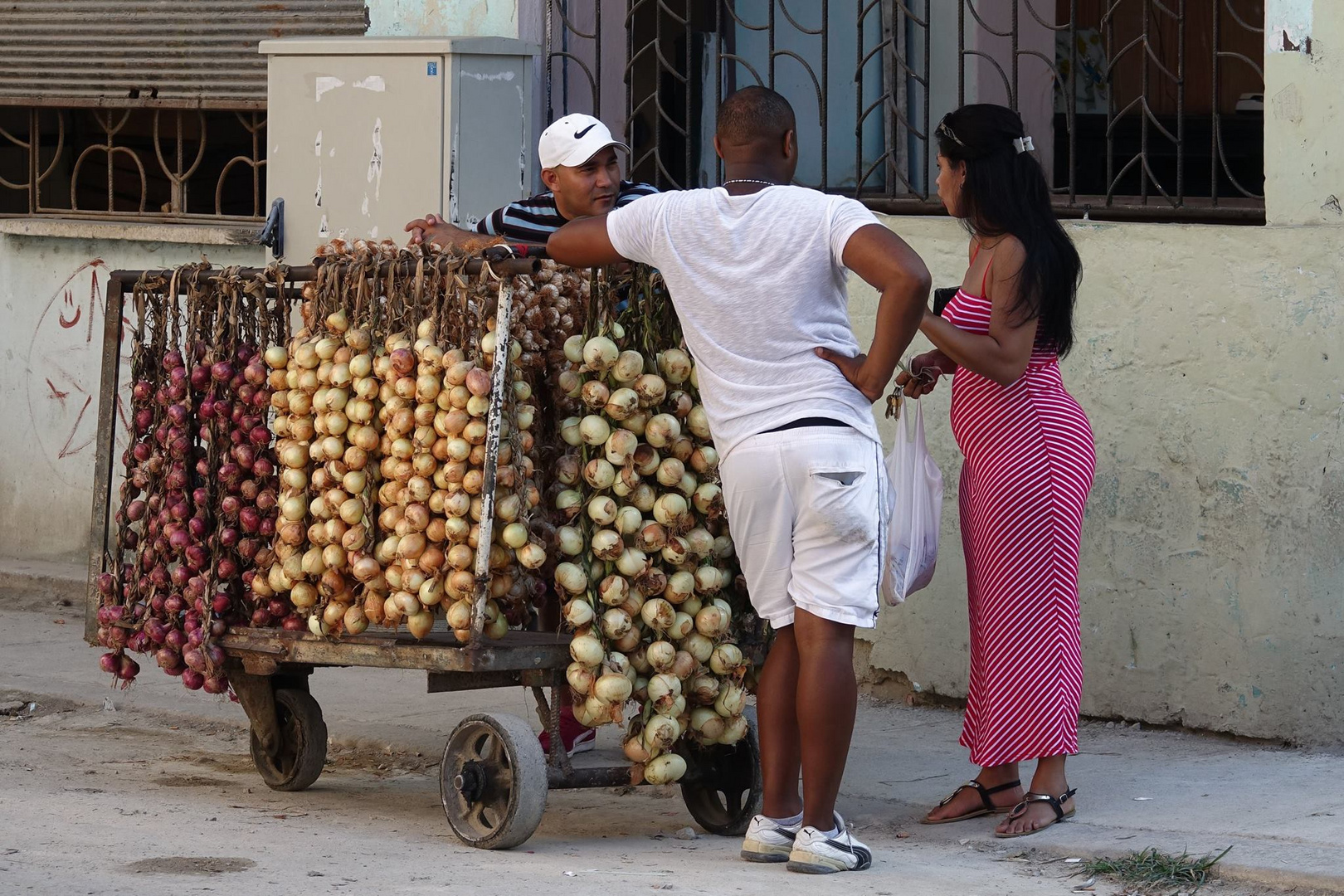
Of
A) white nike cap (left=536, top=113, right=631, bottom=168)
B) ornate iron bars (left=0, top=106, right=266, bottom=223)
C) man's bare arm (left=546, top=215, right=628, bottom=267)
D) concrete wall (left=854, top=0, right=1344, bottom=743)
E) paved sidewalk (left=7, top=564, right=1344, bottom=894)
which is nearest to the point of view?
man's bare arm (left=546, top=215, right=628, bottom=267)

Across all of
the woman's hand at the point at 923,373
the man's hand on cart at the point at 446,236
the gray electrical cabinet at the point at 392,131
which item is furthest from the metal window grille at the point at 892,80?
the man's hand on cart at the point at 446,236

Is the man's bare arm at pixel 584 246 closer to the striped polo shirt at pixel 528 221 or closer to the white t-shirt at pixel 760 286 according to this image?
the white t-shirt at pixel 760 286

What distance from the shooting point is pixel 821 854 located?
3.92 m

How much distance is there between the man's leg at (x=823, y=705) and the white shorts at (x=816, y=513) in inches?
2.2

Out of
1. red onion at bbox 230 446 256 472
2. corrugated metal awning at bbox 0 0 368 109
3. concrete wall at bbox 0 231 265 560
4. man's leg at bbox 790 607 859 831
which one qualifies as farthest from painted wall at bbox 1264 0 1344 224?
concrete wall at bbox 0 231 265 560

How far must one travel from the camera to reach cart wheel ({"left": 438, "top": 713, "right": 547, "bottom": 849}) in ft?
13.4

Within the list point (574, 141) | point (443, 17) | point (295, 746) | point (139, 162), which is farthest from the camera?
point (139, 162)

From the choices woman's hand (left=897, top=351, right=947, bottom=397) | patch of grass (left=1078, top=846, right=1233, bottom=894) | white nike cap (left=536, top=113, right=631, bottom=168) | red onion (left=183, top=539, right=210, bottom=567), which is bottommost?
patch of grass (left=1078, top=846, right=1233, bottom=894)

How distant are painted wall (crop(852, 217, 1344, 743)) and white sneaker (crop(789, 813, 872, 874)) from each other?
1.77m

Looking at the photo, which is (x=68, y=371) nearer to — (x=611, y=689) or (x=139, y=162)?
(x=139, y=162)

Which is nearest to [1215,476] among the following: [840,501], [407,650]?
[840,501]

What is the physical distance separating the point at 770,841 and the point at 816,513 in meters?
0.78

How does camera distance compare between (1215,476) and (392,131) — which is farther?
(392,131)

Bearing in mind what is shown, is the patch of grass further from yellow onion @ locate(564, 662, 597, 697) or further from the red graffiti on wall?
the red graffiti on wall
